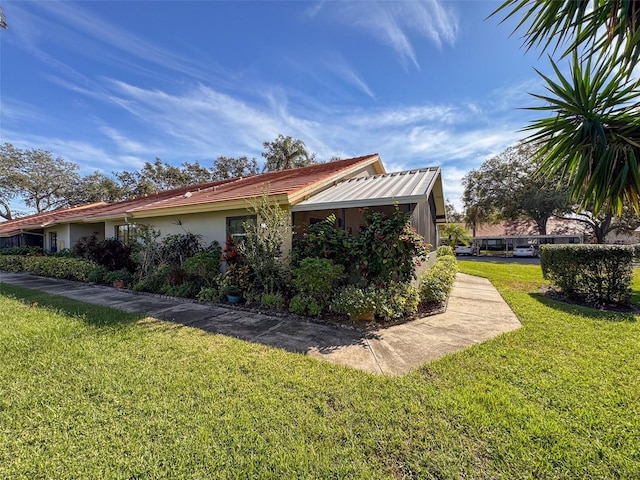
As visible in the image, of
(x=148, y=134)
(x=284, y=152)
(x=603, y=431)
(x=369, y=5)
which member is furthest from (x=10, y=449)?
(x=284, y=152)

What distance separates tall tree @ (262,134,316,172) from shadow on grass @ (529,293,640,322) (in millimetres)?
22387

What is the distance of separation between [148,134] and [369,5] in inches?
677

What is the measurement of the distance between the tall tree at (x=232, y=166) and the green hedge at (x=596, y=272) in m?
31.9

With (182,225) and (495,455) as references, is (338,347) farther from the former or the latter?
(182,225)

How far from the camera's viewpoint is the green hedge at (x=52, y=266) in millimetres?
12034

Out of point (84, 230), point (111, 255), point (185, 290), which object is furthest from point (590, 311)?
point (84, 230)

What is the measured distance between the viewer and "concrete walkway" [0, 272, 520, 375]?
14.9ft

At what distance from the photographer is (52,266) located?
13422mm

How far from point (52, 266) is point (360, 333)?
15934mm

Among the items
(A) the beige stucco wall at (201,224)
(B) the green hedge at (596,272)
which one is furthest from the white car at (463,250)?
(A) the beige stucco wall at (201,224)

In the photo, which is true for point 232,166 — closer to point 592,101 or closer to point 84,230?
point 84,230

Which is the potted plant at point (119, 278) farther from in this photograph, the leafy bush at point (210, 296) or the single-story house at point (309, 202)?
the leafy bush at point (210, 296)

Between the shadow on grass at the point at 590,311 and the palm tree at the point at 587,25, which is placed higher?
the palm tree at the point at 587,25

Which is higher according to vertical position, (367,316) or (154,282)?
(154,282)
